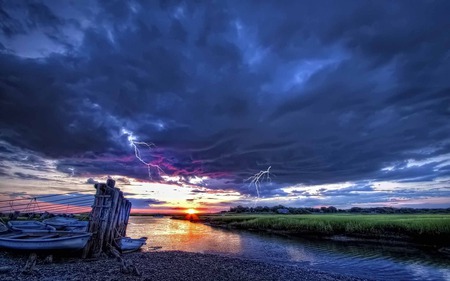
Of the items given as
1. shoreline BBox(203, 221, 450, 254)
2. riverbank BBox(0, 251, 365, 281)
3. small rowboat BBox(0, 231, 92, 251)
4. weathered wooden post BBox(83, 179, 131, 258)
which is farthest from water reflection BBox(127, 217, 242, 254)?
shoreline BBox(203, 221, 450, 254)

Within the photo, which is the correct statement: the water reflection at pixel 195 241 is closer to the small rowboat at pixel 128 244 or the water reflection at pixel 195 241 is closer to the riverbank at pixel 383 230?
the small rowboat at pixel 128 244

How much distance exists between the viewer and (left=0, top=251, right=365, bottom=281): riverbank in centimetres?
1523

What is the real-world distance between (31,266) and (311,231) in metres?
46.8

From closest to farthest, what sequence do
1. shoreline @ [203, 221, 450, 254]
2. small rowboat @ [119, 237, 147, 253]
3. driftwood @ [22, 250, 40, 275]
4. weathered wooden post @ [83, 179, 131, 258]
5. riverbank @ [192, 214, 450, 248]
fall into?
1. driftwood @ [22, 250, 40, 275]
2. weathered wooden post @ [83, 179, 131, 258]
3. small rowboat @ [119, 237, 147, 253]
4. shoreline @ [203, 221, 450, 254]
5. riverbank @ [192, 214, 450, 248]

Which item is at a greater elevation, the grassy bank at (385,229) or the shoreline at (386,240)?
the grassy bank at (385,229)

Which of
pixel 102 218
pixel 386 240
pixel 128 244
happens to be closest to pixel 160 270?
pixel 102 218

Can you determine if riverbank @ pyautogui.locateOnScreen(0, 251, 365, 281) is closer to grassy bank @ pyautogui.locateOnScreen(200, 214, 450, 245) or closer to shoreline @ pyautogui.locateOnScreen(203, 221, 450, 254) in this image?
shoreline @ pyautogui.locateOnScreen(203, 221, 450, 254)

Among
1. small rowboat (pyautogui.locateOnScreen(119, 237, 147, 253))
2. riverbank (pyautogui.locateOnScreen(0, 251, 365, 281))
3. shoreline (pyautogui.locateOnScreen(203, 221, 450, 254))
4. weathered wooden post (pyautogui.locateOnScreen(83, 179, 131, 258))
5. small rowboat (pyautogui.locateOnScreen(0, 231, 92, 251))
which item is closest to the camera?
riverbank (pyautogui.locateOnScreen(0, 251, 365, 281))

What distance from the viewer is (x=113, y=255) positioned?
78.8 ft

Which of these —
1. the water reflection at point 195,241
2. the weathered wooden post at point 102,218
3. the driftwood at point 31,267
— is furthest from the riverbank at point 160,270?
the water reflection at point 195,241

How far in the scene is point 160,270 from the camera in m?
17.8

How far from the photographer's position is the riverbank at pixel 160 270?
15.2m

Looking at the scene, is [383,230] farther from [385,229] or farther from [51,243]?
[51,243]

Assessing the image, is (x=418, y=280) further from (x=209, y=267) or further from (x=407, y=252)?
(x=209, y=267)
